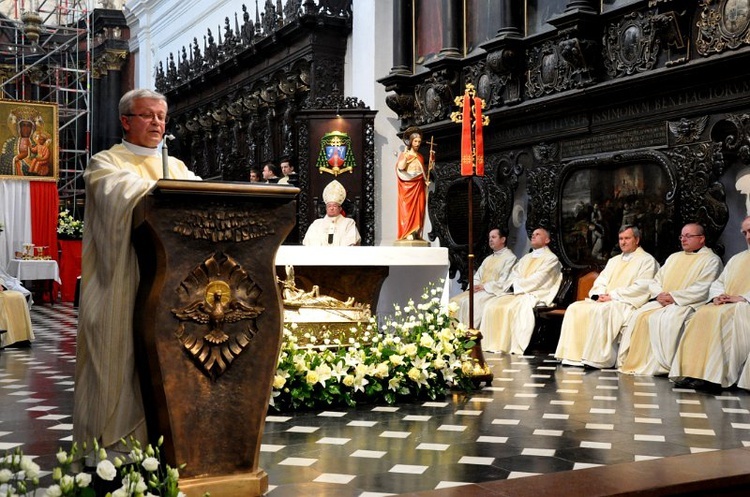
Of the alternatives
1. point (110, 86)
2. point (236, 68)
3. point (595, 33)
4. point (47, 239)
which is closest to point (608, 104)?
point (595, 33)

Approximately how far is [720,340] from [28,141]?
15305mm

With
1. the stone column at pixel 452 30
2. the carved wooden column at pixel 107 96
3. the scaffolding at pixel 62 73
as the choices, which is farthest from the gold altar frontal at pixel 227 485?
the carved wooden column at pixel 107 96

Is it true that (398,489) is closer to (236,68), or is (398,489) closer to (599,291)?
(599,291)

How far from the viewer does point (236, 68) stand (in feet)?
56.1

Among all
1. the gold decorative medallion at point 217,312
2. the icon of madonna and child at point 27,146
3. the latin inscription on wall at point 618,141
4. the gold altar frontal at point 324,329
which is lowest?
the gold altar frontal at point 324,329

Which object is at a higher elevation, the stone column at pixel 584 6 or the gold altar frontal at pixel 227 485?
the stone column at pixel 584 6

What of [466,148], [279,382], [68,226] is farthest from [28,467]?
[68,226]

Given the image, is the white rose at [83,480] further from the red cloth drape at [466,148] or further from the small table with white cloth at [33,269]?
the small table with white cloth at [33,269]

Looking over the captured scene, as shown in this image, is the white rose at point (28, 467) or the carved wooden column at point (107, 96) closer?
the white rose at point (28, 467)

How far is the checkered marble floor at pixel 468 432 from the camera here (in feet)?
15.0

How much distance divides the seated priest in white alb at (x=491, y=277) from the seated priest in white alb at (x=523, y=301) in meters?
0.33

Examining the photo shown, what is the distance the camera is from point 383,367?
21.8ft

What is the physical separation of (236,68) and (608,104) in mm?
8908

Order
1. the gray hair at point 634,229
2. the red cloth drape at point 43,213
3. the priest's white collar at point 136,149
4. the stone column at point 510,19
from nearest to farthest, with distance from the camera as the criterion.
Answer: the priest's white collar at point 136,149, the gray hair at point 634,229, the stone column at point 510,19, the red cloth drape at point 43,213
